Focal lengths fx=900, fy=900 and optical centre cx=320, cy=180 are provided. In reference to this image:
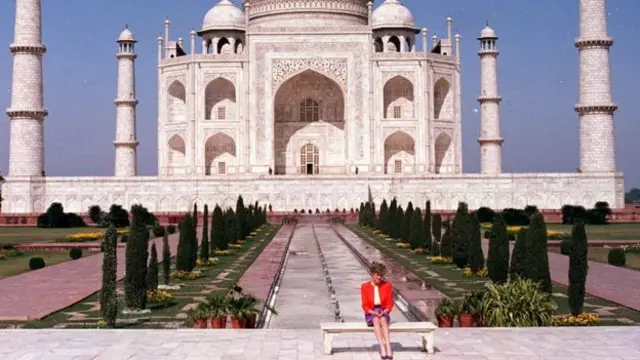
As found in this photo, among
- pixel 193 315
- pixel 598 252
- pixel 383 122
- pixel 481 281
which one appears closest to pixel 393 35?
pixel 383 122

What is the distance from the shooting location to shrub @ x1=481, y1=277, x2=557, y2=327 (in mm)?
7320

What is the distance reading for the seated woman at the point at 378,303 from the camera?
5832 mm

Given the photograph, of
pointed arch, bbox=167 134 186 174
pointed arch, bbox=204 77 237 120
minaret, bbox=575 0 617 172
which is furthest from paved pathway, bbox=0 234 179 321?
pointed arch, bbox=204 77 237 120

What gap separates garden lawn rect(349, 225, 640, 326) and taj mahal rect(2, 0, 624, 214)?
475 inches

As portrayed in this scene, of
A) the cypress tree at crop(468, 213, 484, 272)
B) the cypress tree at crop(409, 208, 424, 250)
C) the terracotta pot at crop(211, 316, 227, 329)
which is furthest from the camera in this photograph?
the cypress tree at crop(409, 208, 424, 250)

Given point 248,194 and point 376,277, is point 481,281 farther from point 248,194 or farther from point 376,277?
point 248,194

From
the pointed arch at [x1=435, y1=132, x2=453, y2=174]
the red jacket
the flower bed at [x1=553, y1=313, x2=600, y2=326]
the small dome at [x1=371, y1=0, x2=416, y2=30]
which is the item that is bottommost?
the flower bed at [x1=553, y1=313, x2=600, y2=326]

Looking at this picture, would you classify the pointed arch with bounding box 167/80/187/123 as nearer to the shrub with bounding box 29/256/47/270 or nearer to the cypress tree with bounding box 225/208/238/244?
the cypress tree with bounding box 225/208/238/244

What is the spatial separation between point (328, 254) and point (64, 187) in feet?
54.0

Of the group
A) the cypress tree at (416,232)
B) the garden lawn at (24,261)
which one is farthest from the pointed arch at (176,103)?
the cypress tree at (416,232)

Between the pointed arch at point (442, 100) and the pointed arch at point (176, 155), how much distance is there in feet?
32.2

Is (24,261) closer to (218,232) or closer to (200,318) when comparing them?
(218,232)

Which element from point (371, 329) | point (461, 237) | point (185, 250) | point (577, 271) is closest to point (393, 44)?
point (461, 237)

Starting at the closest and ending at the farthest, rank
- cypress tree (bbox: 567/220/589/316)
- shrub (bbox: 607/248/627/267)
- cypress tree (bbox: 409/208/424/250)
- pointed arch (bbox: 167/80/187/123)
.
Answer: cypress tree (bbox: 567/220/589/316) < shrub (bbox: 607/248/627/267) < cypress tree (bbox: 409/208/424/250) < pointed arch (bbox: 167/80/187/123)
